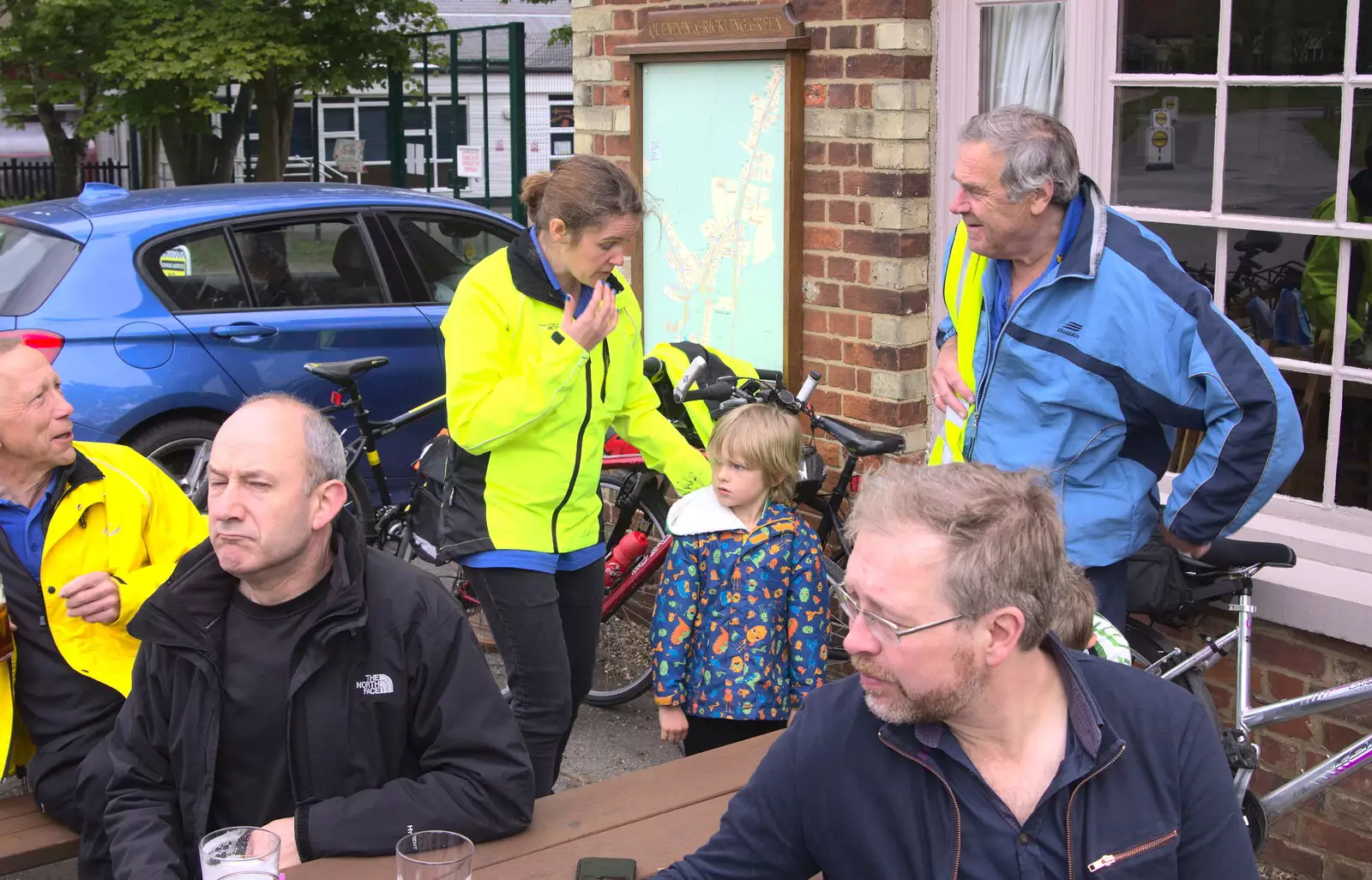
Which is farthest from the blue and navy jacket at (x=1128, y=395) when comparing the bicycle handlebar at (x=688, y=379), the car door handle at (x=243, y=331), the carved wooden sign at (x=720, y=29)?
the car door handle at (x=243, y=331)

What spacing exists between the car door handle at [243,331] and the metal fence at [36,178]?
902 inches

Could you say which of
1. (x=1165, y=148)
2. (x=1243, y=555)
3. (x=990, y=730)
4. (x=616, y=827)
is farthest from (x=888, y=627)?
(x=1165, y=148)

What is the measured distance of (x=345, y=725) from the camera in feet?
9.18

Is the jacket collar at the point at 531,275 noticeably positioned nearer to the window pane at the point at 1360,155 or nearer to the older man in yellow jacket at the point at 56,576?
the older man in yellow jacket at the point at 56,576

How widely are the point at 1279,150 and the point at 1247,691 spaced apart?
1.52 metres

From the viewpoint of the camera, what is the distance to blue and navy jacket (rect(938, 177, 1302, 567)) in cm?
326

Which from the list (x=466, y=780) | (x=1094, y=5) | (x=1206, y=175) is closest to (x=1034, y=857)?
(x=466, y=780)

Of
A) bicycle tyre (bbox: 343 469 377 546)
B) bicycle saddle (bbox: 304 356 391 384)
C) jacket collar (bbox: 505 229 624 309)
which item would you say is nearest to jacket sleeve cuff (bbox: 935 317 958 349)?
jacket collar (bbox: 505 229 624 309)

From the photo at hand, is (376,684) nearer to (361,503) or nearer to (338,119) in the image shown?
(361,503)

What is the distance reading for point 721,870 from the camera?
2275mm

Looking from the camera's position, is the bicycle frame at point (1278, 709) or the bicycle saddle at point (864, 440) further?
the bicycle saddle at point (864, 440)

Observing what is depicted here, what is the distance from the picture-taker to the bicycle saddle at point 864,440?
4.71m

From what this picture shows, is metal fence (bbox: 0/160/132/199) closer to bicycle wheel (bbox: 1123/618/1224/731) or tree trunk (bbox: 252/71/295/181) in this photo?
tree trunk (bbox: 252/71/295/181)

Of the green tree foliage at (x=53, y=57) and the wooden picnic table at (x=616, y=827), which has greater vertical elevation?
the green tree foliage at (x=53, y=57)
